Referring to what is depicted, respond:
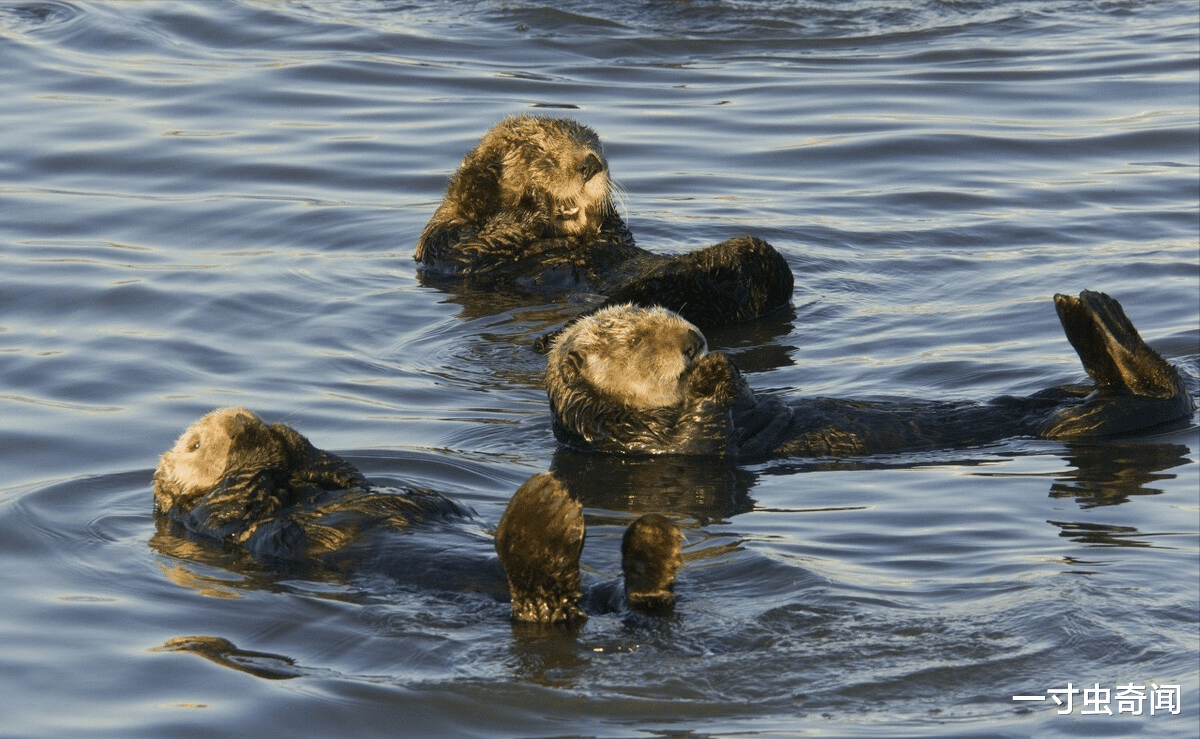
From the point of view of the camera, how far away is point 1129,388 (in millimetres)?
5977

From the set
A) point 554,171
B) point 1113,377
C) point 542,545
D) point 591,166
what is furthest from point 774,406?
point 554,171

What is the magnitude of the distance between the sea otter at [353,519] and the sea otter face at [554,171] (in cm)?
321

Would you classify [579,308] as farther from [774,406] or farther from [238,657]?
[238,657]

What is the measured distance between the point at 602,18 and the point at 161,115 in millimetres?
3675

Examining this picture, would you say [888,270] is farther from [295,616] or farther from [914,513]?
[295,616]

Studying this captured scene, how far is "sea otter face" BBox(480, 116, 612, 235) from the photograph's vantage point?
27.6 feet

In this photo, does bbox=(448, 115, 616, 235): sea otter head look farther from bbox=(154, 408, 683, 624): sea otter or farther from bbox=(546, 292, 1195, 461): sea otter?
bbox=(154, 408, 683, 624): sea otter

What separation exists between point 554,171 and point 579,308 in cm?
81

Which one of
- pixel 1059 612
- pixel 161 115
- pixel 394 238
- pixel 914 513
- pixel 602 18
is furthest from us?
pixel 602 18

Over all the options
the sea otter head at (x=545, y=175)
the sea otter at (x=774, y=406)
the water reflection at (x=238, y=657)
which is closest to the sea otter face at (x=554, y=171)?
the sea otter head at (x=545, y=175)

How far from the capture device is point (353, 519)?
504 centimetres

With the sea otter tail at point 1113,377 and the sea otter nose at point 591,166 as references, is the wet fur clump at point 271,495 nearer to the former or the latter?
the sea otter tail at point 1113,377

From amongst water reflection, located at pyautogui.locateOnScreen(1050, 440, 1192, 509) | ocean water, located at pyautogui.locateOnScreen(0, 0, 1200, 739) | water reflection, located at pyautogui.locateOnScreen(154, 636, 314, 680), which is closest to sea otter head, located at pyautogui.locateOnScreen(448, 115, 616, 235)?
ocean water, located at pyautogui.locateOnScreen(0, 0, 1200, 739)

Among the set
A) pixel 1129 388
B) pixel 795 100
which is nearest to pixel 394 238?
pixel 795 100
